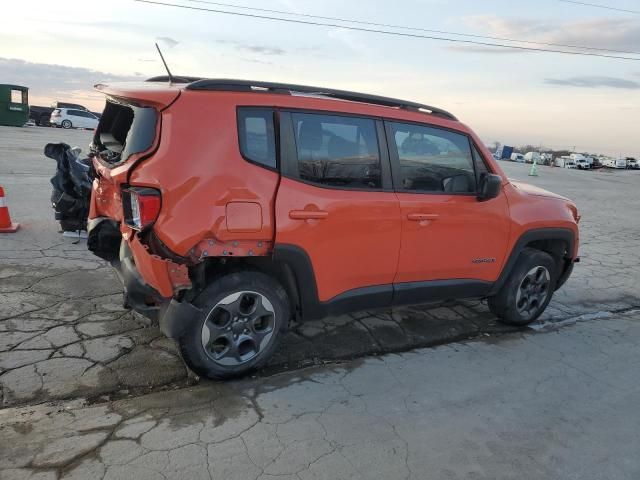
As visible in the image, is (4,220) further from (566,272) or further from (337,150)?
(566,272)

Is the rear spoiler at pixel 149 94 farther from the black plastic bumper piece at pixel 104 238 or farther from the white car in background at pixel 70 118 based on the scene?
the white car in background at pixel 70 118

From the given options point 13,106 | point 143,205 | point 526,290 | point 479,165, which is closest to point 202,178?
point 143,205

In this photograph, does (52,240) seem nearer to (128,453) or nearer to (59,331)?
(59,331)

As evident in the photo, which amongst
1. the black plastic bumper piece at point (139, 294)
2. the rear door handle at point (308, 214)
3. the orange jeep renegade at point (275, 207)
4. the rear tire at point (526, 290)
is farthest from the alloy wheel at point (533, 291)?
the black plastic bumper piece at point (139, 294)

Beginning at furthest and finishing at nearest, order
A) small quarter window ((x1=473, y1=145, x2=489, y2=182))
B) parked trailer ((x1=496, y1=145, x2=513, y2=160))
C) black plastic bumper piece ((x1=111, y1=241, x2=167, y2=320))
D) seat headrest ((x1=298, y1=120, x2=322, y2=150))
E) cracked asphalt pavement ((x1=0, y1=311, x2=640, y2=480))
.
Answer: parked trailer ((x1=496, y1=145, x2=513, y2=160))
small quarter window ((x1=473, y1=145, x2=489, y2=182))
seat headrest ((x1=298, y1=120, x2=322, y2=150))
black plastic bumper piece ((x1=111, y1=241, x2=167, y2=320))
cracked asphalt pavement ((x1=0, y1=311, x2=640, y2=480))

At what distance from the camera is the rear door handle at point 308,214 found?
3220 millimetres

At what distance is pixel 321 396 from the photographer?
3.30m

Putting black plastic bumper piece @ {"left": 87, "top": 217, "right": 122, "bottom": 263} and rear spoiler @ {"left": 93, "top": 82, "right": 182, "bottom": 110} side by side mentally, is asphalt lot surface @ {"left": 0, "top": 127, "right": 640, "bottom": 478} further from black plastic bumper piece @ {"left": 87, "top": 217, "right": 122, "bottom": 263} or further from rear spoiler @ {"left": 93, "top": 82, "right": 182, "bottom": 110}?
rear spoiler @ {"left": 93, "top": 82, "right": 182, "bottom": 110}

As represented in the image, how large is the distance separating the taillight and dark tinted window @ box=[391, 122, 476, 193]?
69.6 inches

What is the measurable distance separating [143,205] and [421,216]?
1.99 metres

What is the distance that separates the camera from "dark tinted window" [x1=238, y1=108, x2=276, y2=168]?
3.14m

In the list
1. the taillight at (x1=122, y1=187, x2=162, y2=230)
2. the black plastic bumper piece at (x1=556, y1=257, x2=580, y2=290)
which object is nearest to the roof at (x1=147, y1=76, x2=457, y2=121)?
the taillight at (x1=122, y1=187, x2=162, y2=230)

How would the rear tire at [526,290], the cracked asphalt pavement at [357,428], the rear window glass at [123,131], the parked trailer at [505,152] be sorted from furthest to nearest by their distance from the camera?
the parked trailer at [505,152] < the rear tire at [526,290] < the rear window glass at [123,131] < the cracked asphalt pavement at [357,428]

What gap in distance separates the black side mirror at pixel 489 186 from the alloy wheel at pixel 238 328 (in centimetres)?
195
